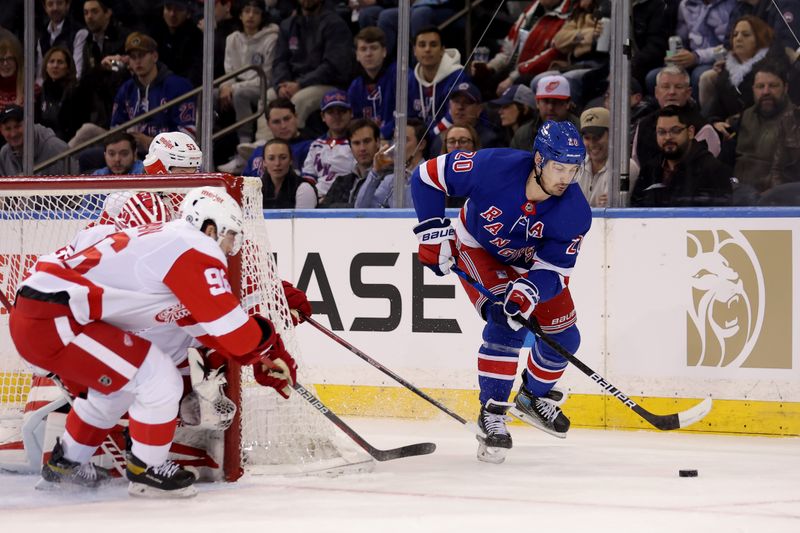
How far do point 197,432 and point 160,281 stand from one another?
0.58 m

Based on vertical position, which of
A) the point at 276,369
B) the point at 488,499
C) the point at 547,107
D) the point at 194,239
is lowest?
the point at 488,499

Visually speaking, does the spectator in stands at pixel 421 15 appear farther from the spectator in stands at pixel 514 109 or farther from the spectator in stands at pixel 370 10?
→ the spectator in stands at pixel 514 109

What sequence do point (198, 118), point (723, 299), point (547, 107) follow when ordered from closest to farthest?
point (723, 299), point (547, 107), point (198, 118)

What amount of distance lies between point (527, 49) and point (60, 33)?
97.9 inches

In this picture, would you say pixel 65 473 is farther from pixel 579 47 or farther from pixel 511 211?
pixel 579 47

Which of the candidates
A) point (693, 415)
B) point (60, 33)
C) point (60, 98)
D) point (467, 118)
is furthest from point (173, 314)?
point (60, 33)

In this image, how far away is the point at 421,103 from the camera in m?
5.48

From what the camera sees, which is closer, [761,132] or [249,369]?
[249,369]

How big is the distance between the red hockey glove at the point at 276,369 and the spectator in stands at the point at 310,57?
8.95ft

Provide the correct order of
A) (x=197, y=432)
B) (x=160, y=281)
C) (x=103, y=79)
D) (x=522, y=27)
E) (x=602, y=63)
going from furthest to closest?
(x=103, y=79), (x=522, y=27), (x=602, y=63), (x=197, y=432), (x=160, y=281)

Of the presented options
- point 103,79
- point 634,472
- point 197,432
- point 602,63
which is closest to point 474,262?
point 634,472

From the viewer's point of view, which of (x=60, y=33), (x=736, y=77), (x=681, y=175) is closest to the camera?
(x=681, y=175)

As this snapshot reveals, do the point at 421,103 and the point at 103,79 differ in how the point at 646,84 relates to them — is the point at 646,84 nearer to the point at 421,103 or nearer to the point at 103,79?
the point at 421,103

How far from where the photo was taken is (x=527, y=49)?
5734 mm
